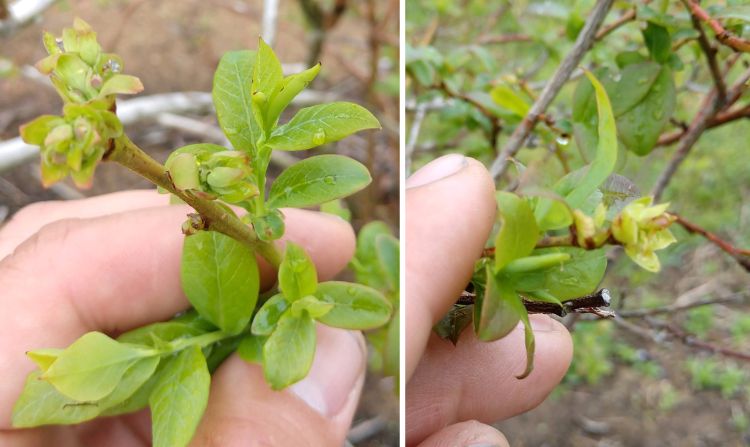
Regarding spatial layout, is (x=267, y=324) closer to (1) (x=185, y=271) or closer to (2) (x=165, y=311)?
(1) (x=185, y=271)

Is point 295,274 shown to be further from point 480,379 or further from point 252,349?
point 480,379

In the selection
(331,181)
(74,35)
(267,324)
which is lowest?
(267,324)

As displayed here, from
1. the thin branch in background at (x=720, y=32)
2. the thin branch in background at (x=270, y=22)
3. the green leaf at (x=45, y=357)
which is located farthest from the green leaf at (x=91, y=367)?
the thin branch in background at (x=270, y=22)

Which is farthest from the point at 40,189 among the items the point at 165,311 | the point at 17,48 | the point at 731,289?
the point at 731,289

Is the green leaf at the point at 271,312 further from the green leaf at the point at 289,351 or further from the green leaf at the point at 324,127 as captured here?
the green leaf at the point at 324,127

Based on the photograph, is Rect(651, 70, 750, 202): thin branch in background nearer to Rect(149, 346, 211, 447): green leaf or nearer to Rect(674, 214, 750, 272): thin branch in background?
Rect(674, 214, 750, 272): thin branch in background

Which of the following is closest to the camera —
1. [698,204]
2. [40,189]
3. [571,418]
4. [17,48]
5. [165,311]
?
[165,311]

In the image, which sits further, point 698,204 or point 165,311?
point 698,204
